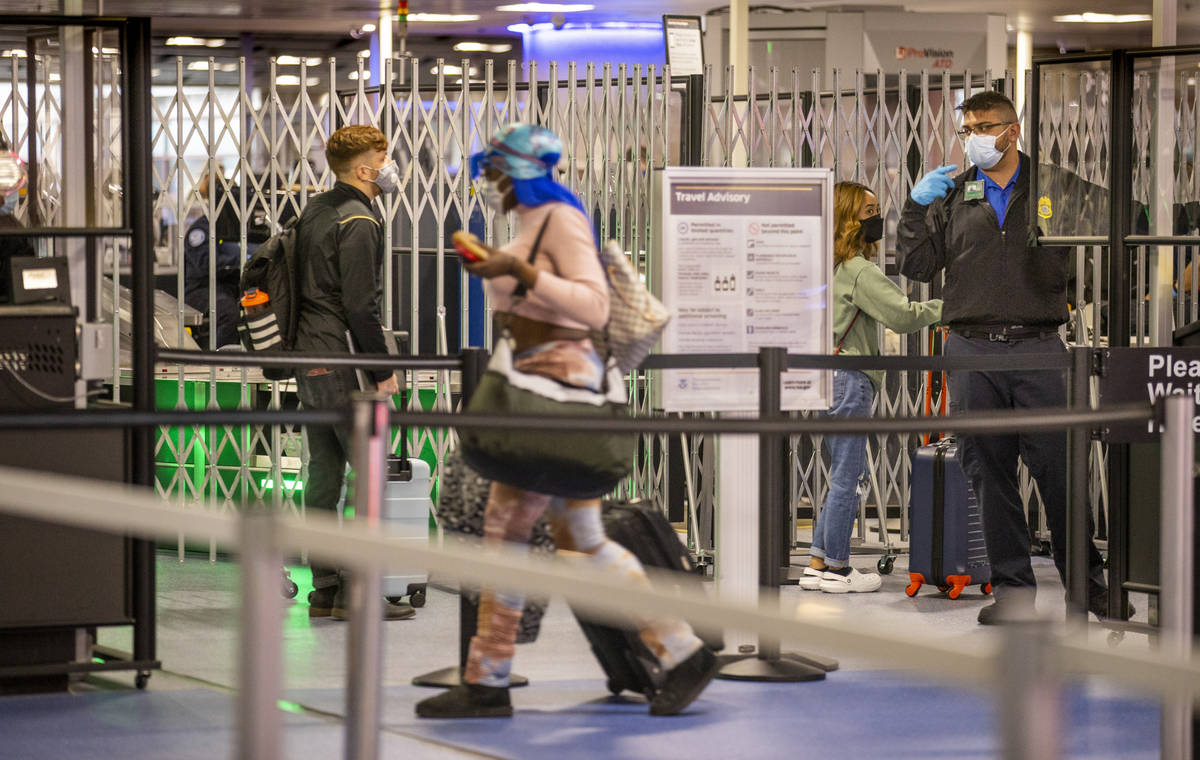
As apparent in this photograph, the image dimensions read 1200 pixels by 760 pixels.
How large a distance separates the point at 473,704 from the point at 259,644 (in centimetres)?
174

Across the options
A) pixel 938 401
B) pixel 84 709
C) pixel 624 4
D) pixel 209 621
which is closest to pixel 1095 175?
pixel 938 401

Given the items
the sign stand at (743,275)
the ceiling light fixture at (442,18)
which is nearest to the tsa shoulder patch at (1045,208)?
the sign stand at (743,275)

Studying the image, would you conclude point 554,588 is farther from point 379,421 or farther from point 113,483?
point 113,483

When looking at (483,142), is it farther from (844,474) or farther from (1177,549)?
(1177,549)

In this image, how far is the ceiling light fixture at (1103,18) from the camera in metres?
13.2

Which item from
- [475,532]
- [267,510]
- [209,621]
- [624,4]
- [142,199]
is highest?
[624,4]

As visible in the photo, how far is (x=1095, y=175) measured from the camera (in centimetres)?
661

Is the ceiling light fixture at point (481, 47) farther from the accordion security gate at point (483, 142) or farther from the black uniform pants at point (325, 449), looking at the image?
the black uniform pants at point (325, 449)

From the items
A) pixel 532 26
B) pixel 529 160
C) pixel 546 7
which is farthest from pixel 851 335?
pixel 532 26

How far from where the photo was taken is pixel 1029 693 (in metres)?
1.53

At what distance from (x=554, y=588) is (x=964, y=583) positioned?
4.31 metres

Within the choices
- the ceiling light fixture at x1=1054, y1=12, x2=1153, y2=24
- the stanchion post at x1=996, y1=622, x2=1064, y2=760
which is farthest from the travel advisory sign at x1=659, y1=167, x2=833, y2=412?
the ceiling light fixture at x1=1054, y1=12, x2=1153, y2=24

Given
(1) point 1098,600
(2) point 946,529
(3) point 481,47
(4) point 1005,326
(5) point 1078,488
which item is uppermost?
(3) point 481,47

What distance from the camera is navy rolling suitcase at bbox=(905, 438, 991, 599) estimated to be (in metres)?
5.86
